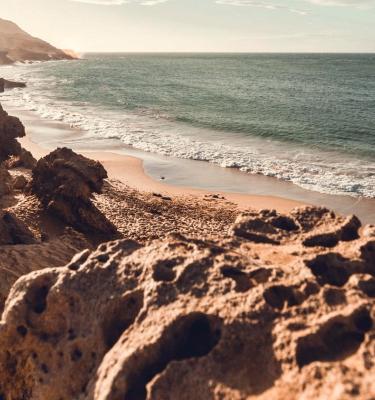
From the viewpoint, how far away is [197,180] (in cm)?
2458

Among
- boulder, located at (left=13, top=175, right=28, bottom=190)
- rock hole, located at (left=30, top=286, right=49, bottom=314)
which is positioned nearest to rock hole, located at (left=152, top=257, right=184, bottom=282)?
rock hole, located at (left=30, top=286, right=49, bottom=314)

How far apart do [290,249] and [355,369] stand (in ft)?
7.95

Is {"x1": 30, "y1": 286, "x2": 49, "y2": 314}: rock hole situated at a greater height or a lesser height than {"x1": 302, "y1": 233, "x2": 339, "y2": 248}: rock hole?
lesser

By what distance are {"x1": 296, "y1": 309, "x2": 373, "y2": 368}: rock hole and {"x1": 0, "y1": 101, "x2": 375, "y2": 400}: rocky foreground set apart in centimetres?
1

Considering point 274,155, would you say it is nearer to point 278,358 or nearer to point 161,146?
point 161,146

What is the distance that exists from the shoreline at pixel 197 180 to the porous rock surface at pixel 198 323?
1440 cm

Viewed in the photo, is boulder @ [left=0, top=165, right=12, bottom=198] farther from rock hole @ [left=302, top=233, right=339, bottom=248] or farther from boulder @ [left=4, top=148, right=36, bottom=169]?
rock hole @ [left=302, top=233, right=339, bottom=248]

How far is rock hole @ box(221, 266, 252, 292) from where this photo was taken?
5113 mm

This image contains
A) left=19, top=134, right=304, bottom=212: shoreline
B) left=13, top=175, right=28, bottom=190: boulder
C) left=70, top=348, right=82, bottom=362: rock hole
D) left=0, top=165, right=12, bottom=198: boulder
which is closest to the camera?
left=70, top=348, right=82, bottom=362: rock hole

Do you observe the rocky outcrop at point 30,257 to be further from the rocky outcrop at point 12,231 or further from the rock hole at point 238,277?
the rock hole at point 238,277

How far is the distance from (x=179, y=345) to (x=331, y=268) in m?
2.26

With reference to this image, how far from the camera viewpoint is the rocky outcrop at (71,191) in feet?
43.0

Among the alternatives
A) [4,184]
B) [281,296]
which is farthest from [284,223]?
[4,184]

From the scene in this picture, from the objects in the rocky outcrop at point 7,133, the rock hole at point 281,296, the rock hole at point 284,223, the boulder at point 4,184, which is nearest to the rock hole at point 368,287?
the rock hole at point 281,296
